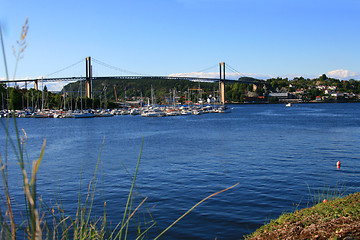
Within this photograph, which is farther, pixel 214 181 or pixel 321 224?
pixel 214 181

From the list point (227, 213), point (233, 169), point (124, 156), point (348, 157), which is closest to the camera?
point (227, 213)

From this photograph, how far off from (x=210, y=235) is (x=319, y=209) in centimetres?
226

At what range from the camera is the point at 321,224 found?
5289mm

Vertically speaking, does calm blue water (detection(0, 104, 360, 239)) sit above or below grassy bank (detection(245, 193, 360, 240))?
below

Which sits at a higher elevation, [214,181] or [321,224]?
[321,224]

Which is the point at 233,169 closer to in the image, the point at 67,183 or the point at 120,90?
the point at 67,183

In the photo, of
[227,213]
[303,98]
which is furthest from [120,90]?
[227,213]

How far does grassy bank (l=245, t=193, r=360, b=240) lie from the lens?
4867 millimetres

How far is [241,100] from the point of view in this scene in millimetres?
172000

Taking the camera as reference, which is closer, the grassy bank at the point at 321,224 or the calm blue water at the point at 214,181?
the grassy bank at the point at 321,224

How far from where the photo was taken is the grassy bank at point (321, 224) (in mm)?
4867

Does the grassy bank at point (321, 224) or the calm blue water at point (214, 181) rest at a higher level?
the grassy bank at point (321, 224)

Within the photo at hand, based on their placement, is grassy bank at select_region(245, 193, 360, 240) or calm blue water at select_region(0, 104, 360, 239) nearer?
grassy bank at select_region(245, 193, 360, 240)

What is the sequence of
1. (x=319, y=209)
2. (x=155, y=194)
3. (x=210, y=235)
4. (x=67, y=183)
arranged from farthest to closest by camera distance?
(x=67, y=183) → (x=155, y=194) → (x=210, y=235) → (x=319, y=209)
